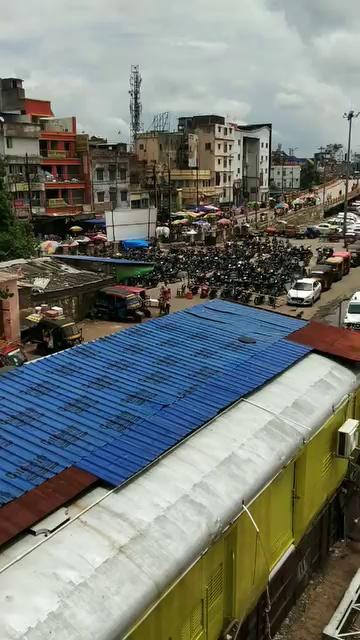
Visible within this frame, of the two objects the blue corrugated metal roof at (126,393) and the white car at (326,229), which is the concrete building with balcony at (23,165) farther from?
the blue corrugated metal roof at (126,393)

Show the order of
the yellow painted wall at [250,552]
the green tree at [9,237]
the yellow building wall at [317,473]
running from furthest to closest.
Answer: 1. the green tree at [9,237]
2. the yellow building wall at [317,473]
3. the yellow painted wall at [250,552]

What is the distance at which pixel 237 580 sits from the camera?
7066mm

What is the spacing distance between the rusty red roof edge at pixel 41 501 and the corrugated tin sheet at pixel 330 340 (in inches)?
244

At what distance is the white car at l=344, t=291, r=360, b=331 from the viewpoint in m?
22.0

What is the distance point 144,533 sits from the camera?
19.2 feet

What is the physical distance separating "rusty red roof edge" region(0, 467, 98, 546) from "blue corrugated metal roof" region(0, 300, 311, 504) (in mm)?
161

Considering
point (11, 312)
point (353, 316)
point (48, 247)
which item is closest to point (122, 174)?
point (48, 247)

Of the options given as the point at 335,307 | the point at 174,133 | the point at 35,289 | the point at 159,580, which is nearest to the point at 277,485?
the point at 159,580

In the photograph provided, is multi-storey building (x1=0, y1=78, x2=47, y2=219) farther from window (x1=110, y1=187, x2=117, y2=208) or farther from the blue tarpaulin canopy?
the blue tarpaulin canopy

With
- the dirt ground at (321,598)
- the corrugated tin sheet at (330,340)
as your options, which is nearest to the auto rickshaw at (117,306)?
the corrugated tin sheet at (330,340)

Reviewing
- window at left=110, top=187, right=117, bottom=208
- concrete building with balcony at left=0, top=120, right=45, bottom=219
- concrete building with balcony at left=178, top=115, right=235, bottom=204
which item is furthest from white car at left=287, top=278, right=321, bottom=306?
concrete building with balcony at left=178, top=115, right=235, bottom=204

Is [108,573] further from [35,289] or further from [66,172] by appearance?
[66,172]

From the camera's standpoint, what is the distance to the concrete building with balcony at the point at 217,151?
71.2 metres

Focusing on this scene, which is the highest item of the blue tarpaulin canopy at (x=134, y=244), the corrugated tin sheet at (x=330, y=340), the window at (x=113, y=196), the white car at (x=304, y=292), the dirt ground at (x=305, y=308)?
the window at (x=113, y=196)
